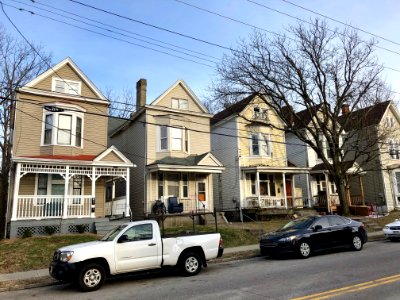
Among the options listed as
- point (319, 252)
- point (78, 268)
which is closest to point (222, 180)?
point (319, 252)

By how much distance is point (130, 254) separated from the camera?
31.8 ft

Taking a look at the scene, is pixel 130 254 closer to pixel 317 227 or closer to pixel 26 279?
pixel 26 279

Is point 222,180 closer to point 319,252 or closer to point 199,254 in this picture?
point 319,252

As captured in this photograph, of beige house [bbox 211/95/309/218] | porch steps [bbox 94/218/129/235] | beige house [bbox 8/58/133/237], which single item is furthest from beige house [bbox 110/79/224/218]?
porch steps [bbox 94/218/129/235]

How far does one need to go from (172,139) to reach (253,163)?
24.2ft

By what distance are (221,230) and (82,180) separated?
28.0ft

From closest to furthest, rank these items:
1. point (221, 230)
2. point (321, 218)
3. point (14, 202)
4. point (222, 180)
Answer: point (321, 218)
point (14, 202)
point (221, 230)
point (222, 180)

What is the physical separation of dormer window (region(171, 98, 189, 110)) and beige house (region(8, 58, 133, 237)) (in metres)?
4.82

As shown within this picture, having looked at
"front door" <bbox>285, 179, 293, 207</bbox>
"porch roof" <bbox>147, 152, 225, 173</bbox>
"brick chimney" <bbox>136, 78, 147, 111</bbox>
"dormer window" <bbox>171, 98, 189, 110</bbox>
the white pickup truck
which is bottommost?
the white pickup truck

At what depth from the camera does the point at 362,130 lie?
26594 millimetres

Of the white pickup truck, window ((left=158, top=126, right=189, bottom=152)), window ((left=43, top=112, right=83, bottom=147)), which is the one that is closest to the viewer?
the white pickup truck

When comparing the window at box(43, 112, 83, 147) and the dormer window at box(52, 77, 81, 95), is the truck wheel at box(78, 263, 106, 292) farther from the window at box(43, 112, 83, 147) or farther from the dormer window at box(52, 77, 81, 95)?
the dormer window at box(52, 77, 81, 95)

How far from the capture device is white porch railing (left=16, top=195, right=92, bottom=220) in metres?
18.1

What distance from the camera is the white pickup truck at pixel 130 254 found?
8930mm
